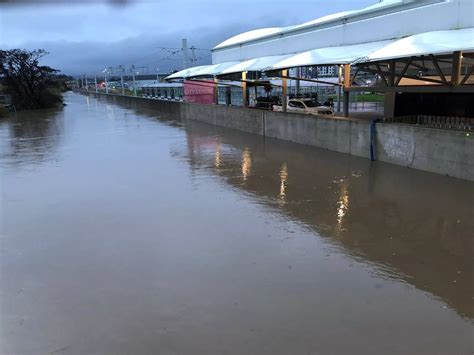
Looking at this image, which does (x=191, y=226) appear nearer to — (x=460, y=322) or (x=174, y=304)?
(x=174, y=304)

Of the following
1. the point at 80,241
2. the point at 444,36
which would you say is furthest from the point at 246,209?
the point at 444,36

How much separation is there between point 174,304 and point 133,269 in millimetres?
1326

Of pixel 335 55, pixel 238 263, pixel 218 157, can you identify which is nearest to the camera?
pixel 238 263

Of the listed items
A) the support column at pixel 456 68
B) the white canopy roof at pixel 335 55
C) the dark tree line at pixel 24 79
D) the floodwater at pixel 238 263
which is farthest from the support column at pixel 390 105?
the dark tree line at pixel 24 79

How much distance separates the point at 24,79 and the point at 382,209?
192ft

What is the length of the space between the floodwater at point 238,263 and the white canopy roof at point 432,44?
3.57 m

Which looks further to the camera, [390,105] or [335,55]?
[390,105]

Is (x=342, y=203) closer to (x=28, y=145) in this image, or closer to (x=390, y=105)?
(x=390, y=105)

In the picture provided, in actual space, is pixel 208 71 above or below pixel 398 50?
above

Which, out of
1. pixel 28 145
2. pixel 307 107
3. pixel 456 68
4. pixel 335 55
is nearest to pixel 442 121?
pixel 456 68

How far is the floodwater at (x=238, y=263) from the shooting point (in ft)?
15.1

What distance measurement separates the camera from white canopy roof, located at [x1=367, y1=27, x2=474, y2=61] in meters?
12.0

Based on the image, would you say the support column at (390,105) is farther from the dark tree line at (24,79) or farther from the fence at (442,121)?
the dark tree line at (24,79)

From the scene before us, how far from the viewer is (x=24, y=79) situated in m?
56.4
